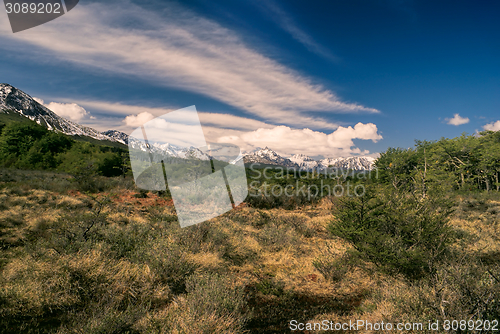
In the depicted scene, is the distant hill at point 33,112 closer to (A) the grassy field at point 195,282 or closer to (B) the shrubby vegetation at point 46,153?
(B) the shrubby vegetation at point 46,153

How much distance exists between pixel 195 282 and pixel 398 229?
6.12 m

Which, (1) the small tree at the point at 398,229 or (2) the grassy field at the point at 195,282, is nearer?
(2) the grassy field at the point at 195,282

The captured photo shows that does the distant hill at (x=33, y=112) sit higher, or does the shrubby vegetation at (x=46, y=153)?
the distant hill at (x=33, y=112)

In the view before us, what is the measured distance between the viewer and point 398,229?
687 cm

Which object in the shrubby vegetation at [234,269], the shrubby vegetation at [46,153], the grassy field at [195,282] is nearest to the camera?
the grassy field at [195,282]

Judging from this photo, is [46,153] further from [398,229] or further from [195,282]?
[398,229]

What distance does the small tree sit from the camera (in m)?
6.44

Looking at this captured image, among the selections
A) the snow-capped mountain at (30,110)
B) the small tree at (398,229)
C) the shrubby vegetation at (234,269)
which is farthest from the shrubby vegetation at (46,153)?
the snow-capped mountain at (30,110)

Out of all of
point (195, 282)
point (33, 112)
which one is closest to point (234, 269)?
point (195, 282)

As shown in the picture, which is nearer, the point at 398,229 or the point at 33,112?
the point at 398,229

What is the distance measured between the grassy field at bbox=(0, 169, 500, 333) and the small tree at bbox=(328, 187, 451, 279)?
0.49 m

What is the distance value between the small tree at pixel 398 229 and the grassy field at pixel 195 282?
49cm

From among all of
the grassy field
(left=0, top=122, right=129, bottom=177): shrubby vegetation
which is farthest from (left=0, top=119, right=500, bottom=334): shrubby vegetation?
(left=0, top=122, right=129, bottom=177): shrubby vegetation

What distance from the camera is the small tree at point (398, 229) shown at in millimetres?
6438
